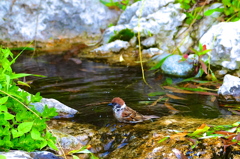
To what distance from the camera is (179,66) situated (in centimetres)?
698

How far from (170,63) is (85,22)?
4189mm

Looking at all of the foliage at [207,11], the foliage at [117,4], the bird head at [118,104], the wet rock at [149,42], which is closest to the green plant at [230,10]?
the foliage at [207,11]

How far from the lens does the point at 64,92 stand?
234 inches

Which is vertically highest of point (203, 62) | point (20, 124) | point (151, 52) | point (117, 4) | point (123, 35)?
point (117, 4)

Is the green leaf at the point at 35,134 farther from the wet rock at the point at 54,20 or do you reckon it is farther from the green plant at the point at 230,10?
the wet rock at the point at 54,20

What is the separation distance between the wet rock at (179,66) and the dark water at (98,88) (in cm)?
33

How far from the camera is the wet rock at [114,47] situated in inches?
344

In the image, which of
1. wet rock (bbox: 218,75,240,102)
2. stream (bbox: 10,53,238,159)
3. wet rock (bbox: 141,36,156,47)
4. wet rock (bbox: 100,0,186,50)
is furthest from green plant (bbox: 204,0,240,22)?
wet rock (bbox: 218,75,240,102)

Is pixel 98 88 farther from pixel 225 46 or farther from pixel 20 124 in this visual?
pixel 20 124

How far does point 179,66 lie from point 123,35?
2.65 m

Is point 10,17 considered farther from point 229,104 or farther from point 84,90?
point 229,104

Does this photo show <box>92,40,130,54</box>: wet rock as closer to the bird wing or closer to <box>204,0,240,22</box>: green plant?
<box>204,0,240,22</box>: green plant

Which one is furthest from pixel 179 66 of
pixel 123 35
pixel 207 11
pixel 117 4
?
pixel 117 4

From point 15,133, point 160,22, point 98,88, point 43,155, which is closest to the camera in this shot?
point 15,133
